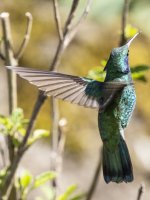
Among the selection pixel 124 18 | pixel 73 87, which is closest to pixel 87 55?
pixel 124 18

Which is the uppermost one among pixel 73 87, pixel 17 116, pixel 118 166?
pixel 73 87

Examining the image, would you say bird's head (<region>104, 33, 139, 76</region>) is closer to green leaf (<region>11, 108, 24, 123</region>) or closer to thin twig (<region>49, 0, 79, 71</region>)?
thin twig (<region>49, 0, 79, 71</region>)

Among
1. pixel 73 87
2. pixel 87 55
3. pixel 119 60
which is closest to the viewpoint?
pixel 73 87

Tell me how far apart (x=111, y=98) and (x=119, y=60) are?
6.2 inches

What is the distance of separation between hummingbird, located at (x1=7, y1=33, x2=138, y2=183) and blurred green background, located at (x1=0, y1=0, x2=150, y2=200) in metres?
3.49

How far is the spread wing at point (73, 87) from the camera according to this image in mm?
2342

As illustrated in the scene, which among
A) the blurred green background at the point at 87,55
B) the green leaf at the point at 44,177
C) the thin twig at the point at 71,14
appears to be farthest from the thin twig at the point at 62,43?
the blurred green background at the point at 87,55

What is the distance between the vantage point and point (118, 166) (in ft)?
8.77

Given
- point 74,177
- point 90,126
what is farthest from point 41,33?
point 74,177

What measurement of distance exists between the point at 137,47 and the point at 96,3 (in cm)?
69

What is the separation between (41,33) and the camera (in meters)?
7.63

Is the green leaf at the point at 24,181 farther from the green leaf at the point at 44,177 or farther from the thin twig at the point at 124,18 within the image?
the thin twig at the point at 124,18

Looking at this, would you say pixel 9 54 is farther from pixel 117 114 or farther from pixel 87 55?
pixel 87 55

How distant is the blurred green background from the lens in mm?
6605
